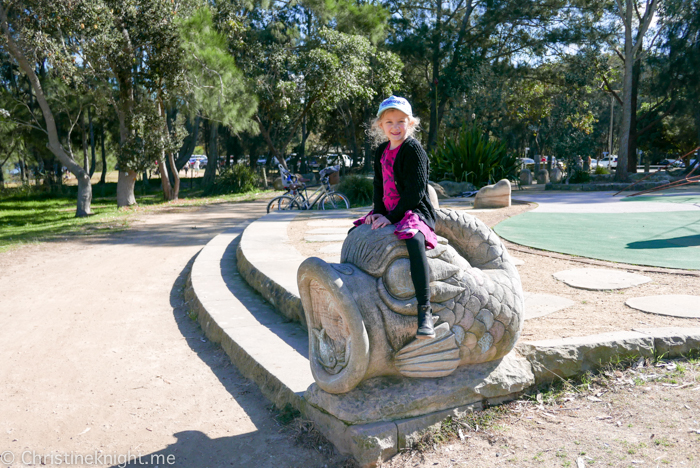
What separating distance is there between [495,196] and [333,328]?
909 cm

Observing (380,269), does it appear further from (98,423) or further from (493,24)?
(493,24)

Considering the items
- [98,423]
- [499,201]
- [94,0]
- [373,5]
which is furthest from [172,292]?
[373,5]

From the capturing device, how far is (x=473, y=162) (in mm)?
14406

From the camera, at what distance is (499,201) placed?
1087 cm

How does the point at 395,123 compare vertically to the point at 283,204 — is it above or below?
above

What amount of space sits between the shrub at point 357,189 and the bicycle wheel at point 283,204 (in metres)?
1.71

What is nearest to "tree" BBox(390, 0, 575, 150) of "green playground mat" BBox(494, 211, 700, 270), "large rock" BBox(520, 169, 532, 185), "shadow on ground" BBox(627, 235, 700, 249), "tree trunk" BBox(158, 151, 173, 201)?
"large rock" BBox(520, 169, 532, 185)

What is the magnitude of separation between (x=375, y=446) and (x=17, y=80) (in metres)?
30.4

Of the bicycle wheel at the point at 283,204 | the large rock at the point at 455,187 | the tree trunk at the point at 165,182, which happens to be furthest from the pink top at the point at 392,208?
the tree trunk at the point at 165,182

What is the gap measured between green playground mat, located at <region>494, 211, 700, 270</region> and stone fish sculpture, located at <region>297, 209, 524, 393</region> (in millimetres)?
3503

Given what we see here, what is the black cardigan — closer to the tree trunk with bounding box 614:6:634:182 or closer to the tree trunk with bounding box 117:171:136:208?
the tree trunk with bounding box 117:171:136:208

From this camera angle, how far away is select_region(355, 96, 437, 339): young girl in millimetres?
2289

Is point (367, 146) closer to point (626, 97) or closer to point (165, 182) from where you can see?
point (165, 182)

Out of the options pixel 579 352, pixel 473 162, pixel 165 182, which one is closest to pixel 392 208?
pixel 579 352
